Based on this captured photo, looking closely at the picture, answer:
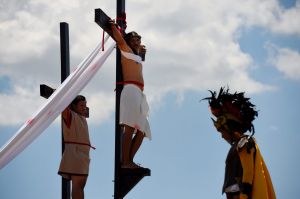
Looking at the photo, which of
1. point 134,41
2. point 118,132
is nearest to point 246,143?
point 118,132

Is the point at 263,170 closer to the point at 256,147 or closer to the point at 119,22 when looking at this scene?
the point at 256,147

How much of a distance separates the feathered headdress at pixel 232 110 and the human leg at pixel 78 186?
2.12 meters

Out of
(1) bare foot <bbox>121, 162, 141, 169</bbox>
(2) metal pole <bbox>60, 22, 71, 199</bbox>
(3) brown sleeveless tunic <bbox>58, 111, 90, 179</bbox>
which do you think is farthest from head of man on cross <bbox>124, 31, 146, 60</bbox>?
(2) metal pole <bbox>60, 22, 71, 199</bbox>

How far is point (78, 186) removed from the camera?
26.1 feet

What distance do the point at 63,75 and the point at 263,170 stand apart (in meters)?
3.92

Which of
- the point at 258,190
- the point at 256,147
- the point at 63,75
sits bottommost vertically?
the point at 258,190

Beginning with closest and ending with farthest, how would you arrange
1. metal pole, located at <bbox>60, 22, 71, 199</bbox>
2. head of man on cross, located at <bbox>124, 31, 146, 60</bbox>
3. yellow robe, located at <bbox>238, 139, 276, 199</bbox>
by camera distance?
yellow robe, located at <bbox>238, 139, 276, 199</bbox> → head of man on cross, located at <bbox>124, 31, 146, 60</bbox> → metal pole, located at <bbox>60, 22, 71, 199</bbox>

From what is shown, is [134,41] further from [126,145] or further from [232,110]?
[232,110]

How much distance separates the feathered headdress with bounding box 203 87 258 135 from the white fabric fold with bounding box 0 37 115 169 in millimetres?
2086

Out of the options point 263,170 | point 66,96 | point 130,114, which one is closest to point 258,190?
point 263,170

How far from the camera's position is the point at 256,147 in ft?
20.4

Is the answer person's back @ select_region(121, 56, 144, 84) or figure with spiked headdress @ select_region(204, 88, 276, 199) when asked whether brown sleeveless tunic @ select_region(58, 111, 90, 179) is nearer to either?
person's back @ select_region(121, 56, 144, 84)

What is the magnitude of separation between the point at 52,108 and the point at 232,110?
7.78 feet

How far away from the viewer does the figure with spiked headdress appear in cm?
605
